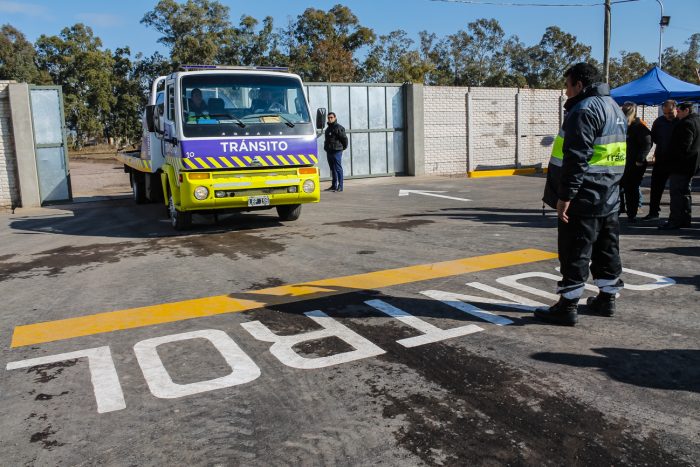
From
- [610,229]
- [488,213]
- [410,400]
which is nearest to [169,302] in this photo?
[410,400]

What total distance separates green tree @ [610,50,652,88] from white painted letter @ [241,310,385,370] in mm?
73649

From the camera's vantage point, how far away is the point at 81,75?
50.4 metres

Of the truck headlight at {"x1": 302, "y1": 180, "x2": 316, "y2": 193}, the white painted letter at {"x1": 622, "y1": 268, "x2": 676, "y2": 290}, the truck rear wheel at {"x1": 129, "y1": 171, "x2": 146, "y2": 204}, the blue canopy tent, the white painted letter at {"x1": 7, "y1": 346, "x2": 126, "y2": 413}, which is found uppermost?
the blue canopy tent

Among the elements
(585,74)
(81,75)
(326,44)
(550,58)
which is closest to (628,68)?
(550,58)

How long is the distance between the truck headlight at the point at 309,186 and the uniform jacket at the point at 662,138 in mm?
5233

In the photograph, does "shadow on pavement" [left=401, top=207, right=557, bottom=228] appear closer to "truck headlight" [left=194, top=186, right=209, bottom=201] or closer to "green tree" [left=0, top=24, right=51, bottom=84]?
"truck headlight" [left=194, top=186, right=209, bottom=201]

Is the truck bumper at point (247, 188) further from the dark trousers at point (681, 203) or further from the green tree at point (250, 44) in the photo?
the green tree at point (250, 44)

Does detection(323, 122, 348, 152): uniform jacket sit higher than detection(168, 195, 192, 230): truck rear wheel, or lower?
higher

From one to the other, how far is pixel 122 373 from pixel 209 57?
158 ft

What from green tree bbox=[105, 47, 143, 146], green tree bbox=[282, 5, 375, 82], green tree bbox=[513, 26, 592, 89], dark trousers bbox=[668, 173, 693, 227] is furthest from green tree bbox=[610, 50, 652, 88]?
dark trousers bbox=[668, 173, 693, 227]

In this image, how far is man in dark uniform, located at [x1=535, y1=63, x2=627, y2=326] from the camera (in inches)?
171

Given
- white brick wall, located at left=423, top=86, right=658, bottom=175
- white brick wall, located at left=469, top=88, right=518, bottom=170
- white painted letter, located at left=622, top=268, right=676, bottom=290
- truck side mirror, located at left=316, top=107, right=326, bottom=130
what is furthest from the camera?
white brick wall, located at left=469, top=88, right=518, bottom=170

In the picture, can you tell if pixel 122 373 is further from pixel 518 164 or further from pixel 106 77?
pixel 106 77

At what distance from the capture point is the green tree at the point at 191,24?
4903cm
